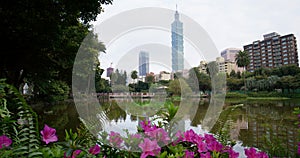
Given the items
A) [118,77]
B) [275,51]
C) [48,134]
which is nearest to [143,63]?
[118,77]

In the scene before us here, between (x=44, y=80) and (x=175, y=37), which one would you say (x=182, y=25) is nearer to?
(x=175, y=37)

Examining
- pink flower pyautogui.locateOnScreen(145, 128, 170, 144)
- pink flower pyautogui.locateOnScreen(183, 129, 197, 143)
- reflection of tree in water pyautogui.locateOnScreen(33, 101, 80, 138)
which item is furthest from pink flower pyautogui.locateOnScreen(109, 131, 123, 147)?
reflection of tree in water pyautogui.locateOnScreen(33, 101, 80, 138)

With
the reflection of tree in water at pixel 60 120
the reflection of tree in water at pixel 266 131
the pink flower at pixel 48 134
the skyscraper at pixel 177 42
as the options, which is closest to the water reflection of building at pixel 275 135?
the reflection of tree in water at pixel 266 131

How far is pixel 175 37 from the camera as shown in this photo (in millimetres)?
954

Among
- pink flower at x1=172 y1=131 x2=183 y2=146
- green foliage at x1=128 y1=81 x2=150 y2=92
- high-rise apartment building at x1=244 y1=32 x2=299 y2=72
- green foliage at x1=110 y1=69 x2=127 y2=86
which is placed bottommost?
pink flower at x1=172 y1=131 x2=183 y2=146

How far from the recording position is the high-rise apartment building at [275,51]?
167 feet

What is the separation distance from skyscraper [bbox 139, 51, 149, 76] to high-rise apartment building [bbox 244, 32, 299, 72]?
5666 centimetres

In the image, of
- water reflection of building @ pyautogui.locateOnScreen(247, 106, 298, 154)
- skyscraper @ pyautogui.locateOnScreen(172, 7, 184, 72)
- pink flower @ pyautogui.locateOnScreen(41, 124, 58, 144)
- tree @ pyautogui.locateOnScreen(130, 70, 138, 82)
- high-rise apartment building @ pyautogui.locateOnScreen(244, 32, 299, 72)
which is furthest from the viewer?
high-rise apartment building @ pyautogui.locateOnScreen(244, 32, 299, 72)

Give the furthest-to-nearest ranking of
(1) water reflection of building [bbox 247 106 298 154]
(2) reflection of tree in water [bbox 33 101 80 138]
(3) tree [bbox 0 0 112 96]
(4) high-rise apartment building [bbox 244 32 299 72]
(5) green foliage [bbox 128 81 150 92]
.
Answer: (4) high-rise apartment building [bbox 244 32 299 72], (2) reflection of tree in water [bbox 33 101 80 138], (3) tree [bbox 0 0 112 96], (1) water reflection of building [bbox 247 106 298 154], (5) green foliage [bbox 128 81 150 92]

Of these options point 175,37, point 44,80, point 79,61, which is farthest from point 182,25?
point 44,80

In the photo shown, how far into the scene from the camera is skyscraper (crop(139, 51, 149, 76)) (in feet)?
3.26

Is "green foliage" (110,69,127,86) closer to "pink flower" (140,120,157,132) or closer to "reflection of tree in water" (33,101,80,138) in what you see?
"pink flower" (140,120,157,132)

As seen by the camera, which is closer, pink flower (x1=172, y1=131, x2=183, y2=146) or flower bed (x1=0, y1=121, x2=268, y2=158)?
flower bed (x1=0, y1=121, x2=268, y2=158)

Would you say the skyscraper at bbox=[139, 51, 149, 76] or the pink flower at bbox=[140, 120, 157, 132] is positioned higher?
the skyscraper at bbox=[139, 51, 149, 76]
